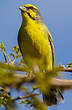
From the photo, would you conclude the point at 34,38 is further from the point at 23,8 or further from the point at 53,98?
the point at 53,98

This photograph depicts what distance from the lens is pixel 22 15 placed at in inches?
156

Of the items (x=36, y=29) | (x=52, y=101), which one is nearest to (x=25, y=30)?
(x=36, y=29)

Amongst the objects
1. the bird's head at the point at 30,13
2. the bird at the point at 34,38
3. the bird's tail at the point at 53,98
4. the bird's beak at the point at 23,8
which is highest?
the bird's beak at the point at 23,8

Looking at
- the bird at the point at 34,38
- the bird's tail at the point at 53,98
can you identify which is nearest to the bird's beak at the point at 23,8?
the bird at the point at 34,38

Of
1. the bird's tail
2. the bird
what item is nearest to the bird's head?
the bird

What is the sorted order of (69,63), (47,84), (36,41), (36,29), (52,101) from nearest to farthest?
(47,84) < (69,63) < (52,101) < (36,41) < (36,29)

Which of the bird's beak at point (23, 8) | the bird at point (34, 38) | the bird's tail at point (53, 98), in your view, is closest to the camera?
the bird's tail at point (53, 98)

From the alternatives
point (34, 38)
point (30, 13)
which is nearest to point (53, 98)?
point (34, 38)

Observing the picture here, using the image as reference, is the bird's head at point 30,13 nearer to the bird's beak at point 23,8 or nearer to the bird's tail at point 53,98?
the bird's beak at point 23,8

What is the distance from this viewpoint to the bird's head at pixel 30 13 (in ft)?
13.0

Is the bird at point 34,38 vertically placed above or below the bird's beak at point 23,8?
below

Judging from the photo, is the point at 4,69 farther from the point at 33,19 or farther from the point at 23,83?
the point at 33,19

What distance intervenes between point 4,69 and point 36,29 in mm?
3260

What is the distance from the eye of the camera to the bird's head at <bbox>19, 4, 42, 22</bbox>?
3.96m
